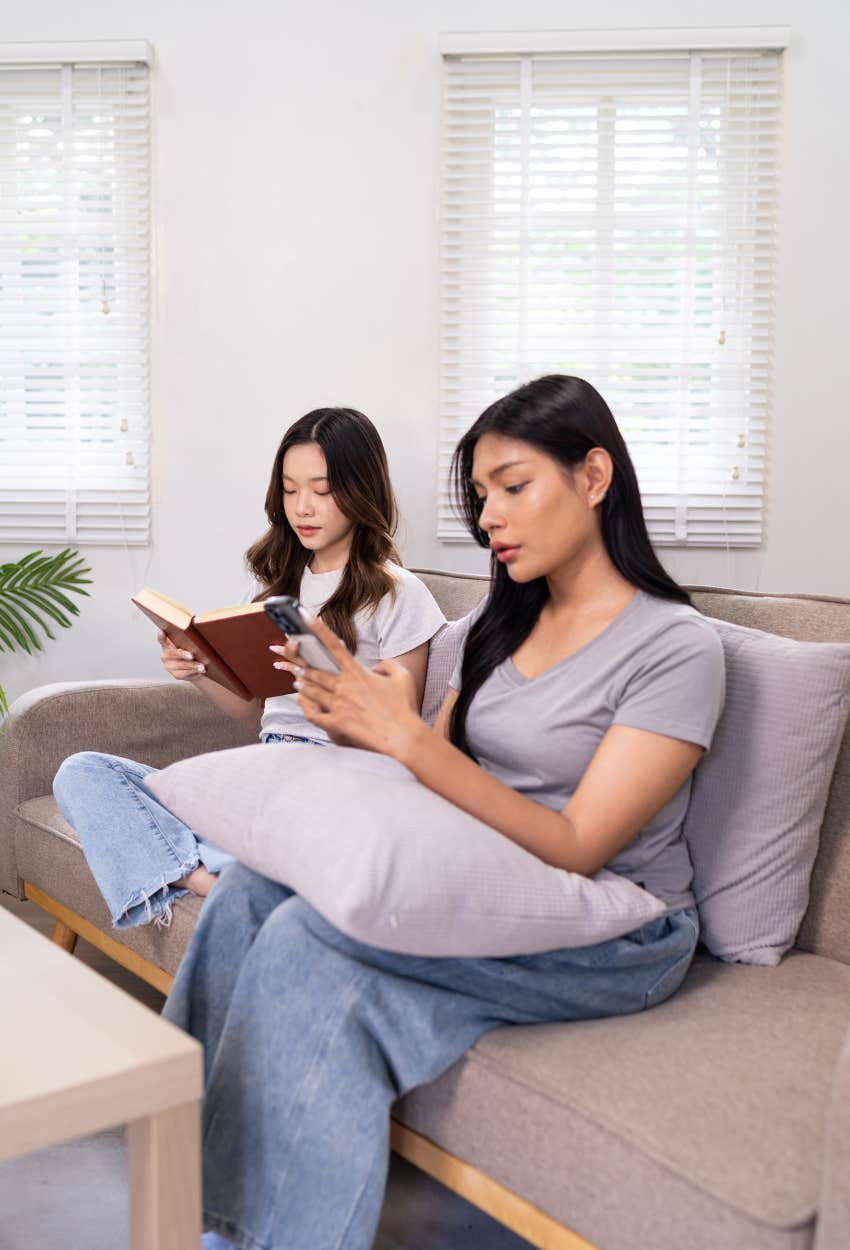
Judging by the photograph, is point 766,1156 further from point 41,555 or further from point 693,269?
point 41,555

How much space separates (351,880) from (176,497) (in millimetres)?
2014

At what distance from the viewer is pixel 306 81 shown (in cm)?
286

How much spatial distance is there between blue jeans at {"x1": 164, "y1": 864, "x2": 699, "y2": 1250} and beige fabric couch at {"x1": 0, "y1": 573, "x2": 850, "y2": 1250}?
0.16 feet

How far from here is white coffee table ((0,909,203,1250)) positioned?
103 centimetres

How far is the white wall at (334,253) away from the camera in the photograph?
9.05 ft

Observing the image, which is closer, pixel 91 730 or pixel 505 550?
pixel 505 550

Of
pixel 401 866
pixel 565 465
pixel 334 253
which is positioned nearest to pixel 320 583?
pixel 565 465

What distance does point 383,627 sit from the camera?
2.02m

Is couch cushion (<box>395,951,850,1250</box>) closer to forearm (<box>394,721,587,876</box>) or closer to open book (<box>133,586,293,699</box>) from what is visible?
forearm (<box>394,721,587,876</box>)

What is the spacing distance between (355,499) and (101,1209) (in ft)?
3.79

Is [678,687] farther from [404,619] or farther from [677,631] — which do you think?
[404,619]

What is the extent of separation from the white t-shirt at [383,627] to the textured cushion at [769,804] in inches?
25.4

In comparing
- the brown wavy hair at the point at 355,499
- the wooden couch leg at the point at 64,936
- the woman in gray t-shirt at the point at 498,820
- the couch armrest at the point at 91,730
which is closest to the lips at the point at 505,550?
the woman in gray t-shirt at the point at 498,820

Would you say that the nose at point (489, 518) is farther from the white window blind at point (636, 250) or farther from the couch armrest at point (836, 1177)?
the white window blind at point (636, 250)
